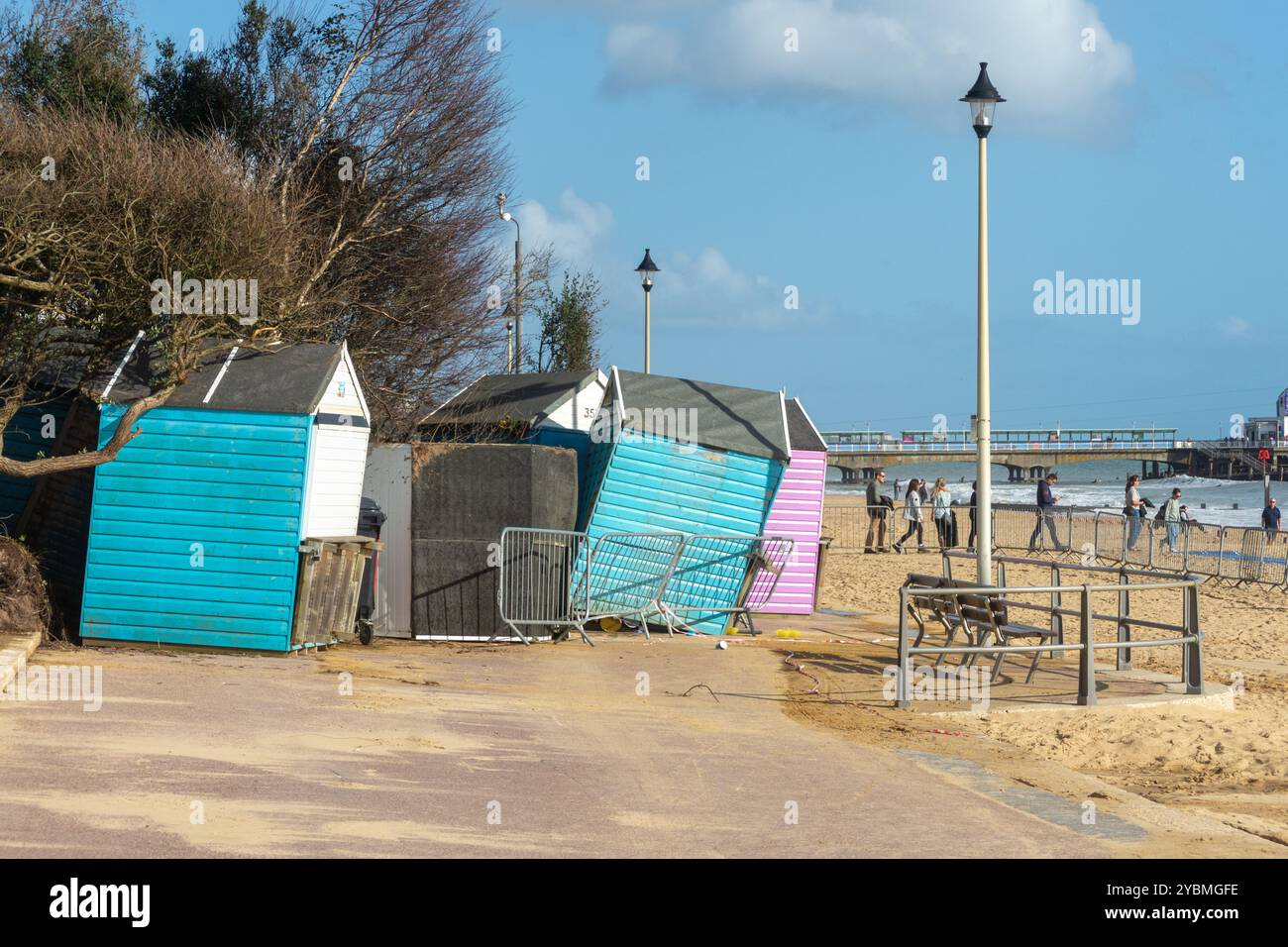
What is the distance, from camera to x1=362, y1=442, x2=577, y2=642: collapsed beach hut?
15625mm

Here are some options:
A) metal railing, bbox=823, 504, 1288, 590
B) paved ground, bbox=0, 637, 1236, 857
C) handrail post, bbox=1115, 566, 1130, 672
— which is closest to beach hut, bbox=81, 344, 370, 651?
paved ground, bbox=0, 637, 1236, 857

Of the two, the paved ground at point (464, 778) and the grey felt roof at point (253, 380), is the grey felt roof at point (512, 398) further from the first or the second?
the paved ground at point (464, 778)

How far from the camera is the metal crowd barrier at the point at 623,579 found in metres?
15.6

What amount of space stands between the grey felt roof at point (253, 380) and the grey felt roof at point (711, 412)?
168 inches

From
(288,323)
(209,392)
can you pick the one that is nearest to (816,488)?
(288,323)

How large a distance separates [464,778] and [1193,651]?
7.32 m

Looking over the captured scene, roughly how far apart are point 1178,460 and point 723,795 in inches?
4119

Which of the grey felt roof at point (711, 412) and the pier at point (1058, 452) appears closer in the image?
the grey felt roof at point (711, 412)

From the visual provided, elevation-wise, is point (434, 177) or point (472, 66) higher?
point (472, 66)

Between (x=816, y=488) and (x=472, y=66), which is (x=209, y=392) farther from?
(x=472, y=66)

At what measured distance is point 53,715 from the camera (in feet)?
30.5

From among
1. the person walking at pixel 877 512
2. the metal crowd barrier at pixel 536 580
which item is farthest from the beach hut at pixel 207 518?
the person walking at pixel 877 512
